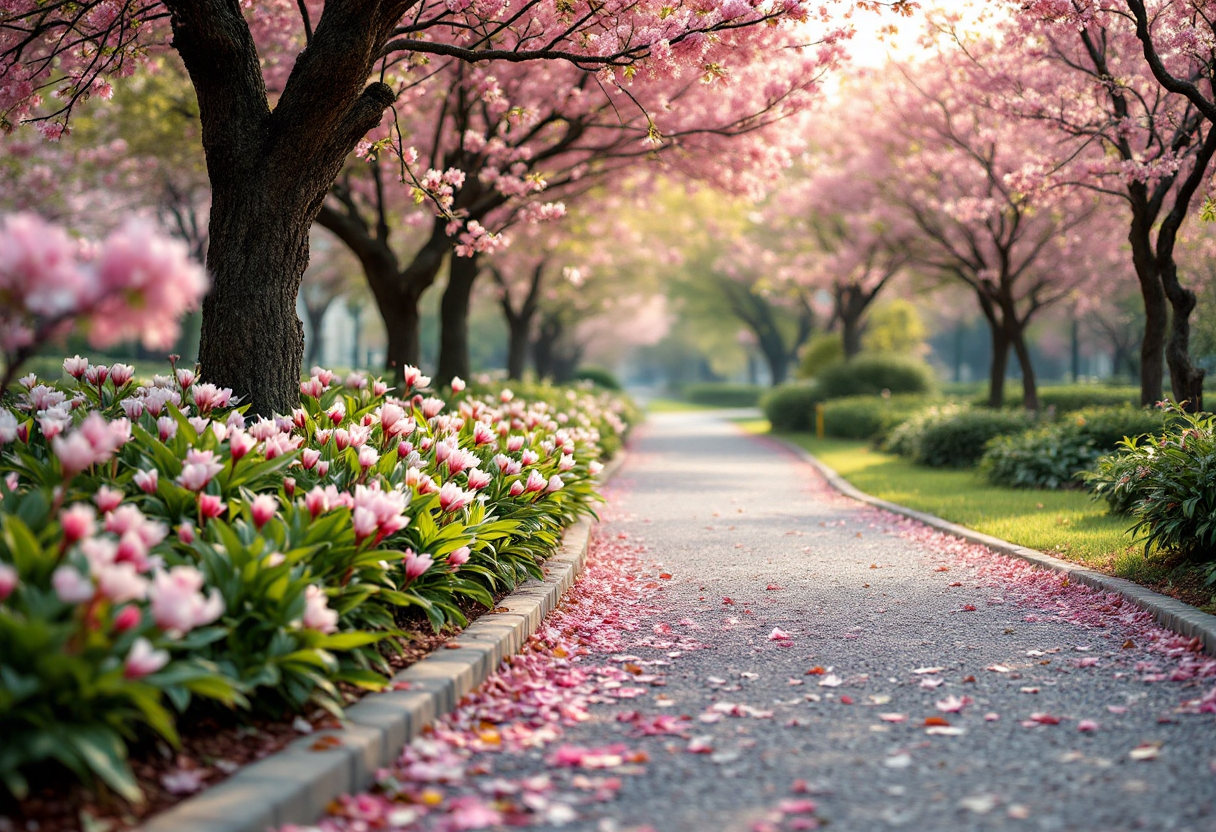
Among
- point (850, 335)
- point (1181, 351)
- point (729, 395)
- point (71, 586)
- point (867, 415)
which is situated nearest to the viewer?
point (71, 586)

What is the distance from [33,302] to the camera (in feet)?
8.34

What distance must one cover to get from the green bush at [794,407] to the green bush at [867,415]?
193cm

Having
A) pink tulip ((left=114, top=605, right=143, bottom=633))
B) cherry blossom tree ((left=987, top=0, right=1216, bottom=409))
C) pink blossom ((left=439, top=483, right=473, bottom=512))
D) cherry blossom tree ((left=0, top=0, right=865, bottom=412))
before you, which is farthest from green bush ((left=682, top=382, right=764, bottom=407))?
pink tulip ((left=114, top=605, right=143, bottom=633))

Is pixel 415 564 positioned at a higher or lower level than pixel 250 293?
lower

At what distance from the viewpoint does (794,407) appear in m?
27.8

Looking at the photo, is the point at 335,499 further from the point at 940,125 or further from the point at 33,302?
the point at 940,125

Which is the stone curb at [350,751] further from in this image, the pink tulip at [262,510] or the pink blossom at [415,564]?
the pink tulip at [262,510]

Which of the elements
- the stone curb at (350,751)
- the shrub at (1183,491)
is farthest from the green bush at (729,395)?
the stone curb at (350,751)

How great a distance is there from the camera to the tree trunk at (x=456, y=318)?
Answer: 51.7 feet

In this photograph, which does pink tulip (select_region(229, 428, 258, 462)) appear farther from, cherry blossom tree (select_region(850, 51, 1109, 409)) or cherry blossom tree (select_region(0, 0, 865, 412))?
cherry blossom tree (select_region(850, 51, 1109, 409))

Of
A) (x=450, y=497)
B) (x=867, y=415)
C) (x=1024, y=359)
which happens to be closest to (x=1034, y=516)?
(x=450, y=497)

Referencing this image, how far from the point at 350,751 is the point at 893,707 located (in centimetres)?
242

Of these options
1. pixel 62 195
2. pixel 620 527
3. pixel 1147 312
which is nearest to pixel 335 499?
pixel 620 527

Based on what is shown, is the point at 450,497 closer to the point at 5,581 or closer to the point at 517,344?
the point at 5,581
